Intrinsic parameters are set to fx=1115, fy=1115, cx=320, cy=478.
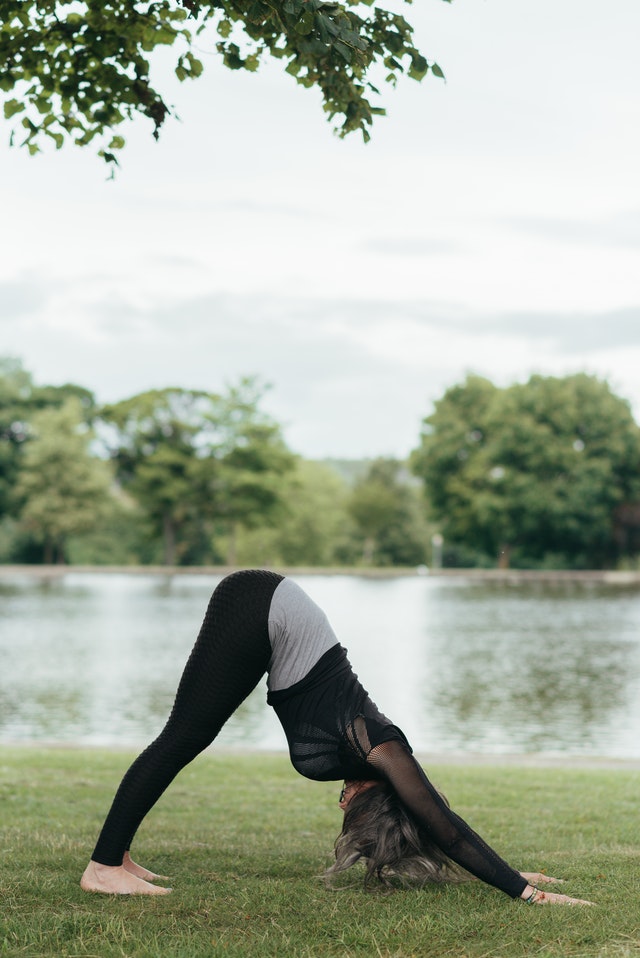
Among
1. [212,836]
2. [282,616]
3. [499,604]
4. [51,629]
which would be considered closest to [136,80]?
[282,616]

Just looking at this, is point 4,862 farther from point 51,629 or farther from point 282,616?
point 51,629

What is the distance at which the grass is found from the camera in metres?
3.46

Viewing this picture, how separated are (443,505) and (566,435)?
11007mm

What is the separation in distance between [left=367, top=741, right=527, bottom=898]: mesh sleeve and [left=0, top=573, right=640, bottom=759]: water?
8172 millimetres

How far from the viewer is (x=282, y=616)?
3990 millimetres

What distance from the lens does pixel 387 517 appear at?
88500 millimetres

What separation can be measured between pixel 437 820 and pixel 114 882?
122 cm

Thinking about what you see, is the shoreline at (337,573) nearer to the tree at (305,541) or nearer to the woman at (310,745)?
the tree at (305,541)

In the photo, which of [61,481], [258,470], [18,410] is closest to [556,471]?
[258,470]

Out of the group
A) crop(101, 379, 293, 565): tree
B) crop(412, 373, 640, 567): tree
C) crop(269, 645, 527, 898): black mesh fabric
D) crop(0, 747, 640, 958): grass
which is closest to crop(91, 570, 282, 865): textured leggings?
crop(269, 645, 527, 898): black mesh fabric

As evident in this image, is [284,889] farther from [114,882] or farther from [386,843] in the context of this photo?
[114,882]

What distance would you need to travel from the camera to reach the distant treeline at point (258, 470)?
228 feet

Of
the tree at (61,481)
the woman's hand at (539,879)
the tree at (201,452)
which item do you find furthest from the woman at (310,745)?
the tree at (201,452)

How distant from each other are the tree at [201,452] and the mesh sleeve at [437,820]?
66955mm
